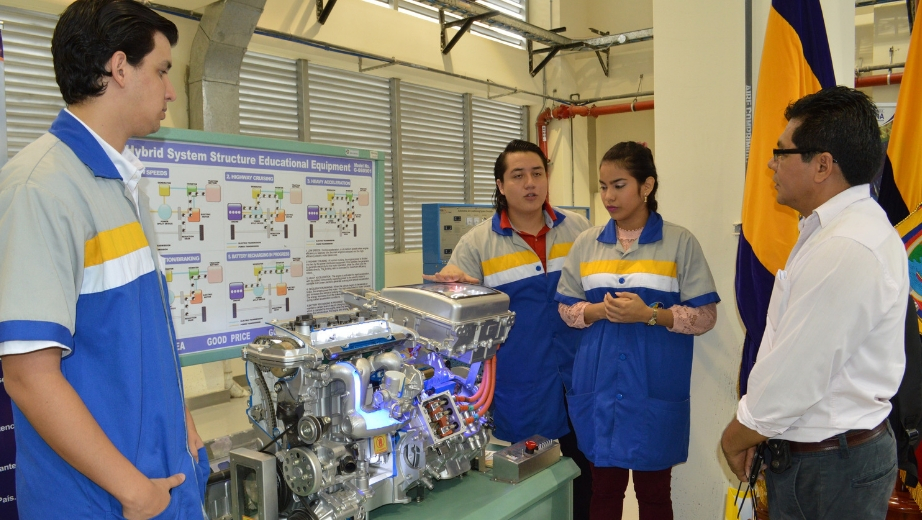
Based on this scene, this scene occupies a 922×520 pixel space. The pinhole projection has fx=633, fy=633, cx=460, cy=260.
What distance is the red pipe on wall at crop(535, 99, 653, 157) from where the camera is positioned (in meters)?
8.22

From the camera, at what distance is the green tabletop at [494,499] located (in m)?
1.75

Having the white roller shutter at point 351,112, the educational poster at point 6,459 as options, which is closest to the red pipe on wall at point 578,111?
the white roller shutter at point 351,112

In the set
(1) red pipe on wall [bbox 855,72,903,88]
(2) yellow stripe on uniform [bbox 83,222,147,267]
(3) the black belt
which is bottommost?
(3) the black belt

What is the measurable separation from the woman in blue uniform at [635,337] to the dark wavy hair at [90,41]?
153 cm

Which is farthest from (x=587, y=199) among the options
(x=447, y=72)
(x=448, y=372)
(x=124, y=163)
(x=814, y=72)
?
(x=124, y=163)

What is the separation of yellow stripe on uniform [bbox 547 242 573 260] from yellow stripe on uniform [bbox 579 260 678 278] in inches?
7.4

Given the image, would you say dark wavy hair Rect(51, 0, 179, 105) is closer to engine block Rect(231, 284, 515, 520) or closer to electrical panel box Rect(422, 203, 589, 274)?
engine block Rect(231, 284, 515, 520)

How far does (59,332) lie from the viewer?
104 cm

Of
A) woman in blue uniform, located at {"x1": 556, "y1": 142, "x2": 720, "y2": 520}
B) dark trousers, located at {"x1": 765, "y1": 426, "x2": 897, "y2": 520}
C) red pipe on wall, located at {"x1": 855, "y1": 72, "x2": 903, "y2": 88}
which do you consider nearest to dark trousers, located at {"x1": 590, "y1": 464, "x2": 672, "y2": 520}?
woman in blue uniform, located at {"x1": 556, "y1": 142, "x2": 720, "y2": 520}

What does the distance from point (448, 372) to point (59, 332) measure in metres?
1.08

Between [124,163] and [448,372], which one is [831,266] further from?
[124,163]

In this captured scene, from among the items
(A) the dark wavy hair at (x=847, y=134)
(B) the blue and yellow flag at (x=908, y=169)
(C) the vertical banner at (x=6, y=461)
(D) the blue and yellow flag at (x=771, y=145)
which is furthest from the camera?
(B) the blue and yellow flag at (x=908, y=169)

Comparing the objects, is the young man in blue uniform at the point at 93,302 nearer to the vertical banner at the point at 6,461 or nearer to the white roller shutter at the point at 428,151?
the vertical banner at the point at 6,461

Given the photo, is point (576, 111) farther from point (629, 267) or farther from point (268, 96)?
point (629, 267)
